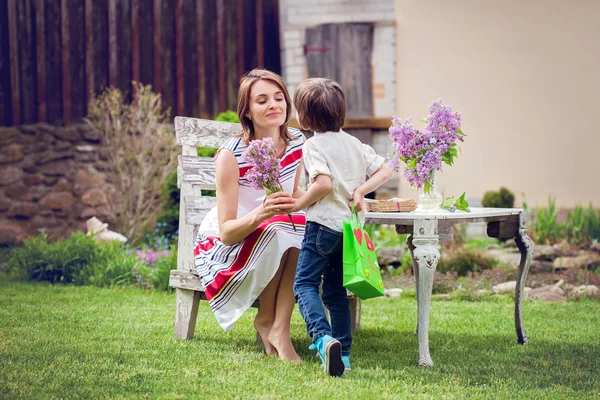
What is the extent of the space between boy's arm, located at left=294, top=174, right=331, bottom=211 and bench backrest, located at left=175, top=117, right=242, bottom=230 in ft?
2.87

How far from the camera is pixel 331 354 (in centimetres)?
317

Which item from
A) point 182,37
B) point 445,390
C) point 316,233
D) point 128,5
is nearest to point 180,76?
point 182,37

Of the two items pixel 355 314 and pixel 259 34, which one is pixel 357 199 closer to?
pixel 355 314

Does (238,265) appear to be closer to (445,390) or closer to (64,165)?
(445,390)

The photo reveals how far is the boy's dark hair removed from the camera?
3355mm

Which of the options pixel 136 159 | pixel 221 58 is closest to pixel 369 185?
pixel 136 159

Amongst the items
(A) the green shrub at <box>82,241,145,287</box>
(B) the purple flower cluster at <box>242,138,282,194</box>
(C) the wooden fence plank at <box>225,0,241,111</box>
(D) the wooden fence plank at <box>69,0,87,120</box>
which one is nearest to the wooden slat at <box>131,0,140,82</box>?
(D) the wooden fence plank at <box>69,0,87,120</box>

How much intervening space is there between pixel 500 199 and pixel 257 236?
5204 mm

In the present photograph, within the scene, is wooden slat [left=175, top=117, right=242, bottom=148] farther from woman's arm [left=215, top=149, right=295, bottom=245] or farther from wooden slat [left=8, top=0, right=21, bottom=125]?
wooden slat [left=8, top=0, right=21, bottom=125]

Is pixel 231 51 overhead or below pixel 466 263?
overhead

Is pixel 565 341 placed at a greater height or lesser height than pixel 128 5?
lesser

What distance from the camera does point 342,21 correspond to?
355 inches

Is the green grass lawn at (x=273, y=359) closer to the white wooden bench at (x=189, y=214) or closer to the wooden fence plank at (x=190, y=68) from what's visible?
the white wooden bench at (x=189, y=214)

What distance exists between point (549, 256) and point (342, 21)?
12.1ft
